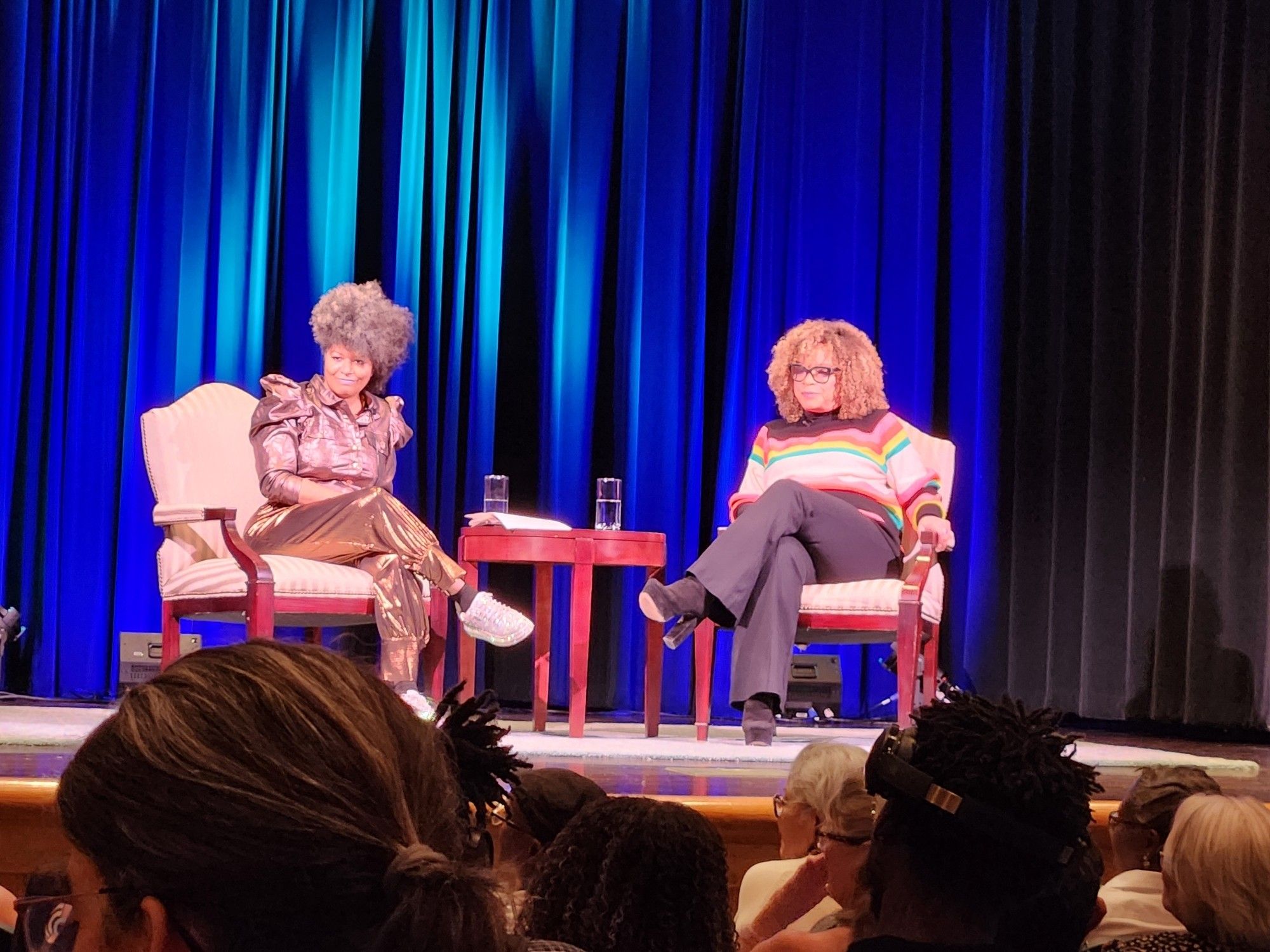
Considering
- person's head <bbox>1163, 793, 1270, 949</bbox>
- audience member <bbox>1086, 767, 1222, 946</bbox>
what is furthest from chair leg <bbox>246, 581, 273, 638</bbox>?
person's head <bbox>1163, 793, 1270, 949</bbox>

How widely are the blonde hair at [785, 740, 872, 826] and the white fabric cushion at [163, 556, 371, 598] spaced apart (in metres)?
2.13

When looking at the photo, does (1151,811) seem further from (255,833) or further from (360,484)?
(360,484)

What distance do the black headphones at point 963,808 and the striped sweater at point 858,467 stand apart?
2997 mm

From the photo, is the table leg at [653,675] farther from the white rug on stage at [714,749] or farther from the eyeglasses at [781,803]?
the eyeglasses at [781,803]

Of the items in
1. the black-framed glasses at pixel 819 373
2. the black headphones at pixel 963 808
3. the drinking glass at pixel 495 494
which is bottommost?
the black headphones at pixel 963 808

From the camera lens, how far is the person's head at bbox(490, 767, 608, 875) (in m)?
1.52

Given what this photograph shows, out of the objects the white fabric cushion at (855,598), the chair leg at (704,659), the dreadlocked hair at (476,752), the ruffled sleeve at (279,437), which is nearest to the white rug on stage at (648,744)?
the chair leg at (704,659)

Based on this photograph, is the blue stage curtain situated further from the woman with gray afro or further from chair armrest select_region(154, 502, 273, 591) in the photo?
chair armrest select_region(154, 502, 273, 591)

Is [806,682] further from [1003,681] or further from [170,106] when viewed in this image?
[170,106]

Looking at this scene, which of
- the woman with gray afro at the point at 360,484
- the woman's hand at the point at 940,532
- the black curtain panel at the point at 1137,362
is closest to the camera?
the woman with gray afro at the point at 360,484

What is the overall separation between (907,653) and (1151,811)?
217 cm

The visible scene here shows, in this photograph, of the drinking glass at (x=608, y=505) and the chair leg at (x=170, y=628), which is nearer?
the chair leg at (x=170, y=628)

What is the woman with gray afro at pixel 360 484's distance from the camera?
3.79 m

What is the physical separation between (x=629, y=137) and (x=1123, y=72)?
5.42 ft
